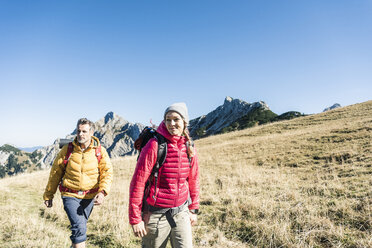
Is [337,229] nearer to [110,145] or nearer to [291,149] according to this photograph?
[291,149]

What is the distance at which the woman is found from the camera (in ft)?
7.06

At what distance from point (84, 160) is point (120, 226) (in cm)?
206

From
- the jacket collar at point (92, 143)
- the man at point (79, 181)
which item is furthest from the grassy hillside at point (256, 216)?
the jacket collar at point (92, 143)

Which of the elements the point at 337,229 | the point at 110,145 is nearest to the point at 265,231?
the point at 337,229

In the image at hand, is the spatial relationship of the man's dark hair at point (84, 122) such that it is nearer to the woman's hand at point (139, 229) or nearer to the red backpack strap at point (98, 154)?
the red backpack strap at point (98, 154)

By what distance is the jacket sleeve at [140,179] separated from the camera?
2.09 meters

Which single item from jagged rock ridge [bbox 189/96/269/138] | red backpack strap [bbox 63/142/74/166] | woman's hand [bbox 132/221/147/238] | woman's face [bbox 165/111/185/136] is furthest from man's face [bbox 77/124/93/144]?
jagged rock ridge [bbox 189/96/269/138]

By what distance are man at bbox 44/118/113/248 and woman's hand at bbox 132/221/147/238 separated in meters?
1.41

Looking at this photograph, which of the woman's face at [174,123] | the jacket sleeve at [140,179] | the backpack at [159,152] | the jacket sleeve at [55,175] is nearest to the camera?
the jacket sleeve at [140,179]

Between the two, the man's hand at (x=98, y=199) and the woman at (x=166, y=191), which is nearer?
the woman at (x=166, y=191)

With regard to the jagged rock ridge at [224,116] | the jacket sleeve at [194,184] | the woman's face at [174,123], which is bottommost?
the jacket sleeve at [194,184]

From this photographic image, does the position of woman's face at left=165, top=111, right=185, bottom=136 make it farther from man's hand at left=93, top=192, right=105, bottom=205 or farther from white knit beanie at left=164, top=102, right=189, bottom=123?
man's hand at left=93, top=192, right=105, bottom=205

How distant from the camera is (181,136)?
8.24 ft

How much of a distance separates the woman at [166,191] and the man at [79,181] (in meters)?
1.42
